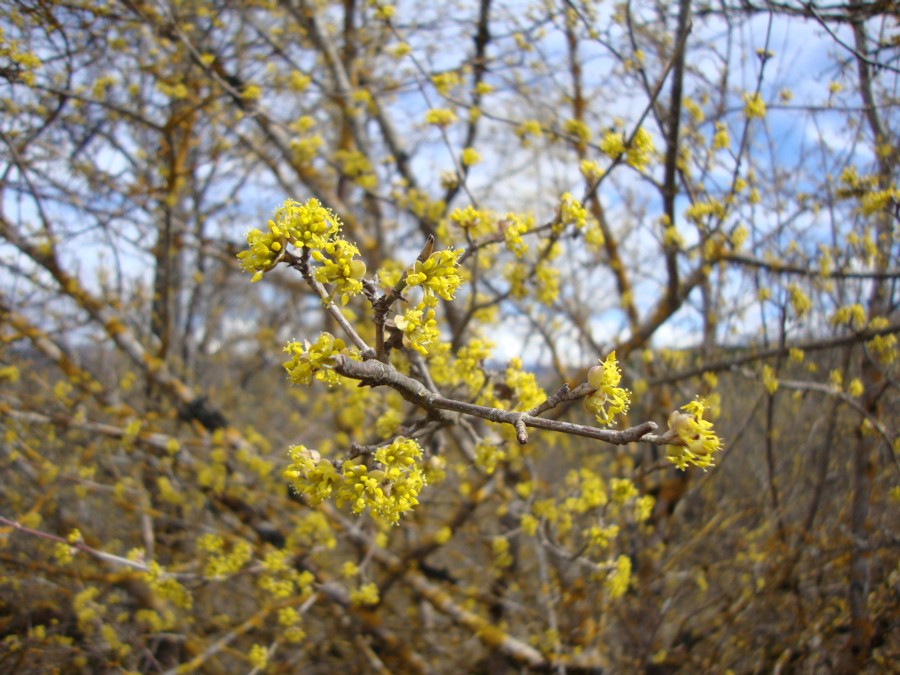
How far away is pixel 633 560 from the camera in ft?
15.0

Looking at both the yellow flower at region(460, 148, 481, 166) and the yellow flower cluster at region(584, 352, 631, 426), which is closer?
the yellow flower cluster at region(584, 352, 631, 426)

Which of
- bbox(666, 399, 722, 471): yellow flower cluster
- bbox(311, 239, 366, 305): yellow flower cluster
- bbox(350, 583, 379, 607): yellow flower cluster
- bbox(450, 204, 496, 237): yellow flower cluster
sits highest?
bbox(450, 204, 496, 237): yellow flower cluster

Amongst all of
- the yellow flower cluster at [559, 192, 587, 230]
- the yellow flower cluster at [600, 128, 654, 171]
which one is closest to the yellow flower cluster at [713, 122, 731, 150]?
the yellow flower cluster at [600, 128, 654, 171]

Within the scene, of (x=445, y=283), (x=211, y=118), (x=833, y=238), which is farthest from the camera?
(x=211, y=118)

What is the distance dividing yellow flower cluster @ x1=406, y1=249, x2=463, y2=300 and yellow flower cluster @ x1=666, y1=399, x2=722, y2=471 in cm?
67

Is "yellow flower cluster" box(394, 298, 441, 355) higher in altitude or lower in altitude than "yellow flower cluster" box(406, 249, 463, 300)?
lower

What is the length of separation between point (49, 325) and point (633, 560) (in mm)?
6203

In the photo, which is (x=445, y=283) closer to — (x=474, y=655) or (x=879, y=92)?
(x=879, y=92)

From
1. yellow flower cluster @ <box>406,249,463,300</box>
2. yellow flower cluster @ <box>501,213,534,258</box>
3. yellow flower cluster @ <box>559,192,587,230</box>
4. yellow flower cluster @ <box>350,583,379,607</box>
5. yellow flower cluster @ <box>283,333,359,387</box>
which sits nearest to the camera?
yellow flower cluster @ <box>283,333,359,387</box>

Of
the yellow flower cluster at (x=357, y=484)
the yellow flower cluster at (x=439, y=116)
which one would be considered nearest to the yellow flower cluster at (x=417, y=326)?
the yellow flower cluster at (x=357, y=484)

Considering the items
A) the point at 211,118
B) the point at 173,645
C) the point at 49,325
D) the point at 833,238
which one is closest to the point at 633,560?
the point at 833,238

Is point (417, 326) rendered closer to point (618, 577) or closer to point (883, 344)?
point (618, 577)

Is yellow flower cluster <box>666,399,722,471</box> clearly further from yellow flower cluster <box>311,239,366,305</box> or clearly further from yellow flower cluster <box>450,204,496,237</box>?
yellow flower cluster <box>450,204,496,237</box>

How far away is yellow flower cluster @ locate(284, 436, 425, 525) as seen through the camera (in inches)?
60.6
